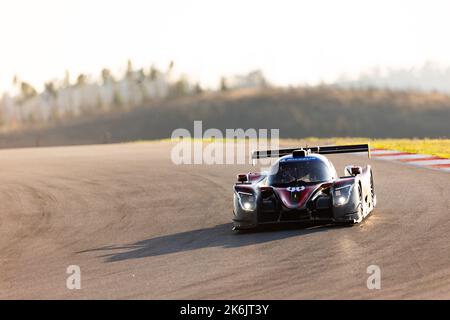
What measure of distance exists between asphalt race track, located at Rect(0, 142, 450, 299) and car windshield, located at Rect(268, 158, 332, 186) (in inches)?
32.8

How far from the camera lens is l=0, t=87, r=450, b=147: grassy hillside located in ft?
376

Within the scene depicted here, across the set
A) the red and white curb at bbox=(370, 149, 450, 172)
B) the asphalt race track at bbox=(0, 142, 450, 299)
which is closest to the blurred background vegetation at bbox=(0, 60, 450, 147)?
the red and white curb at bbox=(370, 149, 450, 172)

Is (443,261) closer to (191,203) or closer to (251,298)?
(251,298)

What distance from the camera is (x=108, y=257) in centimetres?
1352

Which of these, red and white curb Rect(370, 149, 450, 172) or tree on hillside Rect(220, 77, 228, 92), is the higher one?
tree on hillside Rect(220, 77, 228, 92)

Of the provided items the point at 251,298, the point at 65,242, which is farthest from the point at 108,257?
the point at 251,298

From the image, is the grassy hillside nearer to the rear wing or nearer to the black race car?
the rear wing

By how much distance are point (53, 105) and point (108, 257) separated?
9278cm

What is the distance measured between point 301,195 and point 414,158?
1277 centimetres

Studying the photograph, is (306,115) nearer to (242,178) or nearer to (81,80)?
(81,80)

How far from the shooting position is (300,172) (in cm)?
1534

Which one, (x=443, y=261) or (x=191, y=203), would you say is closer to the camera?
(x=443, y=261)
